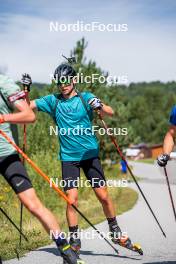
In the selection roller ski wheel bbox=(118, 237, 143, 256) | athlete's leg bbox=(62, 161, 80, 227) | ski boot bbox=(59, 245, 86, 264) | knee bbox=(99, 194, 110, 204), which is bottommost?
roller ski wheel bbox=(118, 237, 143, 256)

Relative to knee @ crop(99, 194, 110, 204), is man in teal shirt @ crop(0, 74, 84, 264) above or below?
above

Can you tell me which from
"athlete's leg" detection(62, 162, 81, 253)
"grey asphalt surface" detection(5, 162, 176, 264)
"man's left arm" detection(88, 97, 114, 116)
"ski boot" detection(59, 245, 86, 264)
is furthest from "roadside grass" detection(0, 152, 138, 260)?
"man's left arm" detection(88, 97, 114, 116)

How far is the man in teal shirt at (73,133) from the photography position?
6875mm

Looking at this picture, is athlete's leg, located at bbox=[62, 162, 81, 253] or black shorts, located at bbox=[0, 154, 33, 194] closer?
black shorts, located at bbox=[0, 154, 33, 194]

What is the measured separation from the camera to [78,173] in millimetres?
7055

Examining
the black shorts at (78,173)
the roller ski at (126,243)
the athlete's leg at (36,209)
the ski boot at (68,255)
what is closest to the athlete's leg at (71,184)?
the black shorts at (78,173)

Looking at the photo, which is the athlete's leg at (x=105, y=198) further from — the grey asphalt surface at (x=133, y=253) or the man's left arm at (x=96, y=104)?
the man's left arm at (x=96, y=104)

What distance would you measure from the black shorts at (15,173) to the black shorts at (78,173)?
169 cm

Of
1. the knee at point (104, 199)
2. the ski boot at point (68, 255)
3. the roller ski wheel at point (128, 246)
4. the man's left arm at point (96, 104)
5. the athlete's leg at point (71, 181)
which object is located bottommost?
the roller ski wheel at point (128, 246)

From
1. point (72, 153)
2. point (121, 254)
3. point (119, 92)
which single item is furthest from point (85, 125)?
point (119, 92)

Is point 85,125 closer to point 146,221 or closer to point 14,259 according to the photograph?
point 14,259

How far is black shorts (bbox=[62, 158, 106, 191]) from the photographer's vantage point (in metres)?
6.98

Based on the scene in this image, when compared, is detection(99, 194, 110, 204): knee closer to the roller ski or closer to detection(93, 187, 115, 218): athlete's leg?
detection(93, 187, 115, 218): athlete's leg

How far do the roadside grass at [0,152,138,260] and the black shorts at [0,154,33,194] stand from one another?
1.80 m
